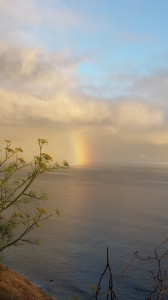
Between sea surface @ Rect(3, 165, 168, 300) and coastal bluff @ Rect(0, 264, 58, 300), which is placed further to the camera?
sea surface @ Rect(3, 165, 168, 300)

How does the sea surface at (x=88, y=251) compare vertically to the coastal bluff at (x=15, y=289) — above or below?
below

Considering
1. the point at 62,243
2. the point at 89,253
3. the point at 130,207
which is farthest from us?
the point at 130,207

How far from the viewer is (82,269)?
35875 mm

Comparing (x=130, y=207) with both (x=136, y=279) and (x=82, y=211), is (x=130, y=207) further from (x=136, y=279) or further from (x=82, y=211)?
(x=136, y=279)

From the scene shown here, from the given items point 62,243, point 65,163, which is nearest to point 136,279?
point 62,243

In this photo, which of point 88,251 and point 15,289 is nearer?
point 15,289

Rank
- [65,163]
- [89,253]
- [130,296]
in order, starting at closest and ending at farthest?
[65,163]
[130,296]
[89,253]

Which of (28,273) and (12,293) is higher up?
(12,293)

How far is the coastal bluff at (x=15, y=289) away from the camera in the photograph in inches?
779

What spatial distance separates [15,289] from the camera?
20719 mm

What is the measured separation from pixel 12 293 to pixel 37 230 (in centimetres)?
3278

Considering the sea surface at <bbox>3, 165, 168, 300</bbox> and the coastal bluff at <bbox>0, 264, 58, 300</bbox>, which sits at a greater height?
the coastal bluff at <bbox>0, 264, 58, 300</bbox>

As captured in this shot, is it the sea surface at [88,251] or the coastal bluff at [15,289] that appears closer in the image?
the coastal bluff at [15,289]

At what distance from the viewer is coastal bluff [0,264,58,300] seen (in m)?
19.8
